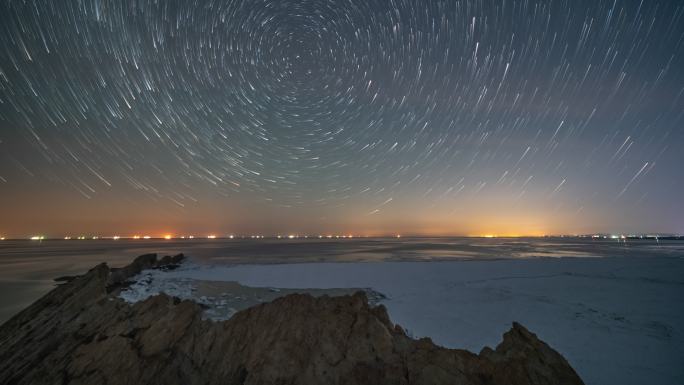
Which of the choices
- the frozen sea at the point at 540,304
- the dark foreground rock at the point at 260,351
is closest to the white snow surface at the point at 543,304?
the frozen sea at the point at 540,304

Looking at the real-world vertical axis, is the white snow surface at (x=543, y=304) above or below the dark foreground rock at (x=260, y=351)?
below

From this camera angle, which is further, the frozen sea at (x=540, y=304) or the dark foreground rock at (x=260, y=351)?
the frozen sea at (x=540, y=304)

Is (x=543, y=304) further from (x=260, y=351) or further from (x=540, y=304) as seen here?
(x=260, y=351)

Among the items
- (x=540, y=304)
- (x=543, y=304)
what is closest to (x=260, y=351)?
(x=540, y=304)

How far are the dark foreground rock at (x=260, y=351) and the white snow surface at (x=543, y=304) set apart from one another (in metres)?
4.05

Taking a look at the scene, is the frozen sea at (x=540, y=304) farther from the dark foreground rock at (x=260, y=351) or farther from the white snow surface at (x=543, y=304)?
the dark foreground rock at (x=260, y=351)

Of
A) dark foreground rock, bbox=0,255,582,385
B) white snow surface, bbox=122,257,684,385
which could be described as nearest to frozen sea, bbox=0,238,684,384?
white snow surface, bbox=122,257,684,385

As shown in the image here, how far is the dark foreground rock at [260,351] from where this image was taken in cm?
688

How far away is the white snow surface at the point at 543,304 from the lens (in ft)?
32.8

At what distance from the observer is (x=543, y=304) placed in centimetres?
1620

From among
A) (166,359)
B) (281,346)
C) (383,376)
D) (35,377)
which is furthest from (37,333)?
(383,376)

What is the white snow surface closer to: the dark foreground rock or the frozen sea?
the frozen sea

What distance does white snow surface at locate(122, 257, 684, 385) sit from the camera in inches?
394

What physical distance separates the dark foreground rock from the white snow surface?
4.05 meters
